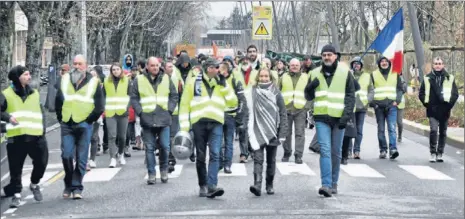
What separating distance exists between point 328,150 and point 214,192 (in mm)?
1416

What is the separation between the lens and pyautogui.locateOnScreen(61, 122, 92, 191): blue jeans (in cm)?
1291

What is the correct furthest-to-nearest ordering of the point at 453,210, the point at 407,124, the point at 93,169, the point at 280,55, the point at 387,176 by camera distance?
1. the point at 280,55
2. the point at 407,124
3. the point at 93,169
4. the point at 387,176
5. the point at 453,210

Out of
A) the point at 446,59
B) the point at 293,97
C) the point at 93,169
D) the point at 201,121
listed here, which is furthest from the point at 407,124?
the point at 201,121

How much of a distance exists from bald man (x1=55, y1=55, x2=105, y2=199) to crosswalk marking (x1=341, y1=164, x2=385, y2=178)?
436 centimetres

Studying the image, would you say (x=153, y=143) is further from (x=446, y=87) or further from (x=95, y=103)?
(x=446, y=87)

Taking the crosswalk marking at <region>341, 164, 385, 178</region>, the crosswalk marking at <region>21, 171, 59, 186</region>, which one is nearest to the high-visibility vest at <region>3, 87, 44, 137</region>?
the crosswalk marking at <region>21, 171, 59, 186</region>

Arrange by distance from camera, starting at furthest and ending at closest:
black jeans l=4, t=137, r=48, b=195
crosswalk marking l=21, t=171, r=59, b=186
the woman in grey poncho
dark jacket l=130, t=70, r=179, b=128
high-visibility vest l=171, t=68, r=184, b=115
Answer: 1. high-visibility vest l=171, t=68, r=184, b=115
2. crosswalk marking l=21, t=171, r=59, b=186
3. dark jacket l=130, t=70, r=179, b=128
4. the woman in grey poncho
5. black jeans l=4, t=137, r=48, b=195

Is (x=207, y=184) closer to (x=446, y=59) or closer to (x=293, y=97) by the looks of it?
(x=293, y=97)

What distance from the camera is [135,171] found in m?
16.4

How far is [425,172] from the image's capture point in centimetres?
1611

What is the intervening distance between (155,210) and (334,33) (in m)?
27.6

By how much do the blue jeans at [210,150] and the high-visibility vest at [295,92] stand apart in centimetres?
442

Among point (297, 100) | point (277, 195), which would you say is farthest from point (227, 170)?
point (277, 195)

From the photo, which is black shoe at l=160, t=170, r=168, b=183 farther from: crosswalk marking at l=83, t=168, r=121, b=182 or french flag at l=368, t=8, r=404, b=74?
french flag at l=368, t=8, r=404, b=74
